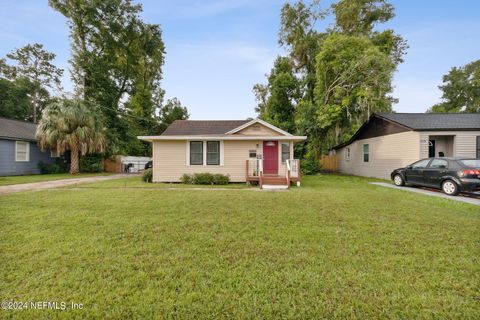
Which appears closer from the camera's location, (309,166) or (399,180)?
(399,180)

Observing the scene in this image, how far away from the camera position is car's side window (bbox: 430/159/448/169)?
7677 millimetres

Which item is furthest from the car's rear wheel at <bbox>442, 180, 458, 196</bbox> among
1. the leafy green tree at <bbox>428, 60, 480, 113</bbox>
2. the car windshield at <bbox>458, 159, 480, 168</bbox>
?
the leafy green tree at <bbox>428, 60, 480, 113</bbox>

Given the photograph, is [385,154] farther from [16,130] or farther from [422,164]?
[16,130]

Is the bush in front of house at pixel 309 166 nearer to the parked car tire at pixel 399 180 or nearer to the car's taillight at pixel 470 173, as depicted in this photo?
the parked car tire at pixel 399 180

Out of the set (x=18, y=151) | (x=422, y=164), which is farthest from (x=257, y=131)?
(x=18, y=151)

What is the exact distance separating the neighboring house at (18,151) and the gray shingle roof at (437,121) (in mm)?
24139

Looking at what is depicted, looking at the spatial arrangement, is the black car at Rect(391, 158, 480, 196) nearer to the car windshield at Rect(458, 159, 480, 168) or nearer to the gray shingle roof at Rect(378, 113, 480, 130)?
the car windshield at Rect(458, 159, 480, 168)

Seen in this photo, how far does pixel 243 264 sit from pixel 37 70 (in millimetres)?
41215

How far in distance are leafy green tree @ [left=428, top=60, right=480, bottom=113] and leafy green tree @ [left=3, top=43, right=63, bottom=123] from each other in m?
57.9

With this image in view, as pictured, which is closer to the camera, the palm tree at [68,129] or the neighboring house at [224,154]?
the neighboring house at [224,154]

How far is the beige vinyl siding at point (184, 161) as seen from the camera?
10852mm

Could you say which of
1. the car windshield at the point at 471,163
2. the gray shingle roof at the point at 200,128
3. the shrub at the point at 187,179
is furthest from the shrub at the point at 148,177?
the car windshield at the point at 471,163

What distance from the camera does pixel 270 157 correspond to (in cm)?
1103

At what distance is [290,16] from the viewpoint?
62.7 ft
